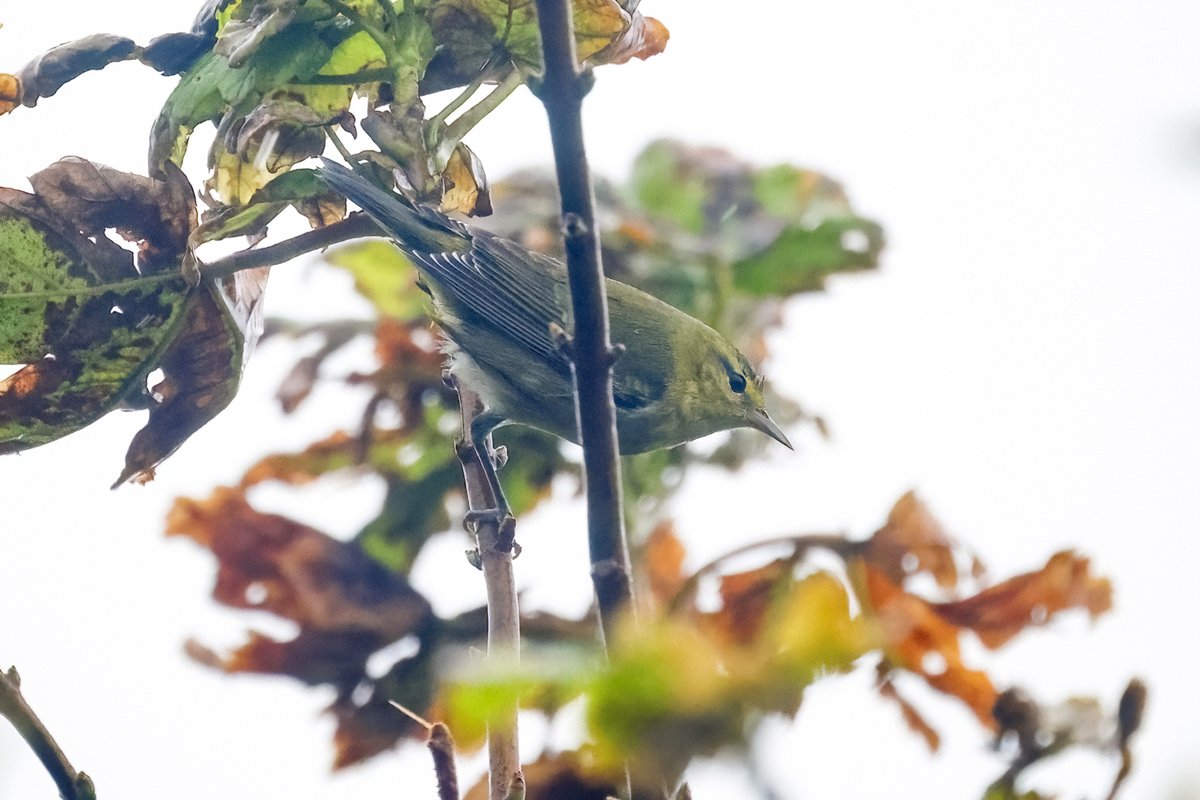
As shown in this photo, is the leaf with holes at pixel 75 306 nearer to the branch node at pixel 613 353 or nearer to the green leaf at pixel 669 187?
the green leaf at pixel 669 187

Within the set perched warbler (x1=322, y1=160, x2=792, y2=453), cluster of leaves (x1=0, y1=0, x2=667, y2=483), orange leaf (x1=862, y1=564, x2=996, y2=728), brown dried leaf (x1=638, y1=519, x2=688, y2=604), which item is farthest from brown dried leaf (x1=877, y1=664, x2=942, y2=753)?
perched warbler (x1=322, y1=160, x2=792, y2=453)

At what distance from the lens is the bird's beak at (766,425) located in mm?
2289

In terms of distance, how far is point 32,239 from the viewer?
1747mm

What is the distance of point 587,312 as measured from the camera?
1.13 metres

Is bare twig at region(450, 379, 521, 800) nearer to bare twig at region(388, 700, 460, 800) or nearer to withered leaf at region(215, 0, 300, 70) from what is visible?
bare twig at region(388, 700, 460, 800)

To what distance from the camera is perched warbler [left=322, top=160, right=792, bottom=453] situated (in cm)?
253

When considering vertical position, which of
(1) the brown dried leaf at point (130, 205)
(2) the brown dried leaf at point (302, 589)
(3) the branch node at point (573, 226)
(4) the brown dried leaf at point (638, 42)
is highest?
(4) the brown dried leaf at point (638, 42)

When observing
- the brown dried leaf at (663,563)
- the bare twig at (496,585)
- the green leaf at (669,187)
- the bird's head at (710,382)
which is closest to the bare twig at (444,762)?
the bare twig at (496,585)

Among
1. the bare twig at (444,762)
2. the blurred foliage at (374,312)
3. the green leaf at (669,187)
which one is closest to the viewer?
the bare twig at (444,762)

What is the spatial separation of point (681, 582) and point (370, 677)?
482 millimetres

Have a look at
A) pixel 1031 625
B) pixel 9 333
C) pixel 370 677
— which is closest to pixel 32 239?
pixel 9 333

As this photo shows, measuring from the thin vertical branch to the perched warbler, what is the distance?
1.23 meters

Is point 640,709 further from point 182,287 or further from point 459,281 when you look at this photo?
point 459,281

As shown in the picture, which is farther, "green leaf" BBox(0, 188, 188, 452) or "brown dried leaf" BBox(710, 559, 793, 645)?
"green leaf" BBox(0, 188, 188, 452)
